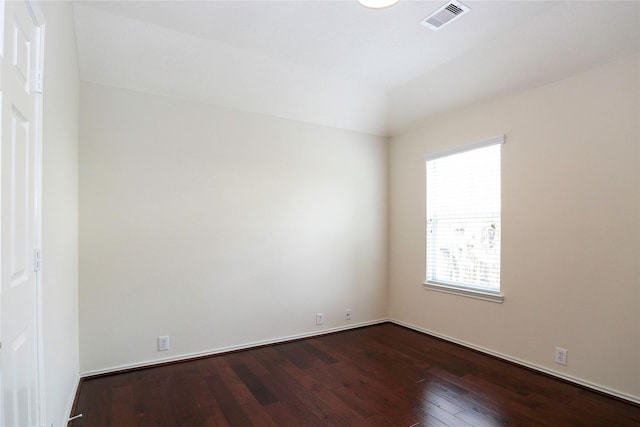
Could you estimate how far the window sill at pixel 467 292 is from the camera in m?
3.44

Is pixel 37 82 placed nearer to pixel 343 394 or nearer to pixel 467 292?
pixel 343 394

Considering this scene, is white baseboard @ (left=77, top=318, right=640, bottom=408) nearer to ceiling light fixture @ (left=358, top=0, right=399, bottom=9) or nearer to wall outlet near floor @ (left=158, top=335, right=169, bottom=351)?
wall outlet near floor @ (left=158, top=335, right=169, bottom=351)

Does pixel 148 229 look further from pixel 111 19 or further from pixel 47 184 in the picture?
pixel 111 19

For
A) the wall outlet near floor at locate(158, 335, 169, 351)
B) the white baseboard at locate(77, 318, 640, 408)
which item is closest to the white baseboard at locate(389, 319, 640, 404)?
the white baseboard at locate(77, 318, 640, 408)

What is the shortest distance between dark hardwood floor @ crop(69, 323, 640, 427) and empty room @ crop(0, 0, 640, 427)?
0.08ft

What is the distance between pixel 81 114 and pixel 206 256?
5.47 ft

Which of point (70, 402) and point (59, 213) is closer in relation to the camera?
point (59, 213)

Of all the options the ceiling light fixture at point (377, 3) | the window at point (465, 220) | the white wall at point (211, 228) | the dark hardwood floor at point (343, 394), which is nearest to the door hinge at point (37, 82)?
the white wall at point (211, 228)

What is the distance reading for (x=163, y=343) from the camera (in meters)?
3.24

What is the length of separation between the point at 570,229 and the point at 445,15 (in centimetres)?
205

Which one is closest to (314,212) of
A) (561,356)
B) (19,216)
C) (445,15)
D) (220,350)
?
(220,350)

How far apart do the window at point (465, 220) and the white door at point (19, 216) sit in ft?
11.8

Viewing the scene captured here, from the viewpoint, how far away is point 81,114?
297 cm

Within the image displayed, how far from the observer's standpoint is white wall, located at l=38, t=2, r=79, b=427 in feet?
5.62
